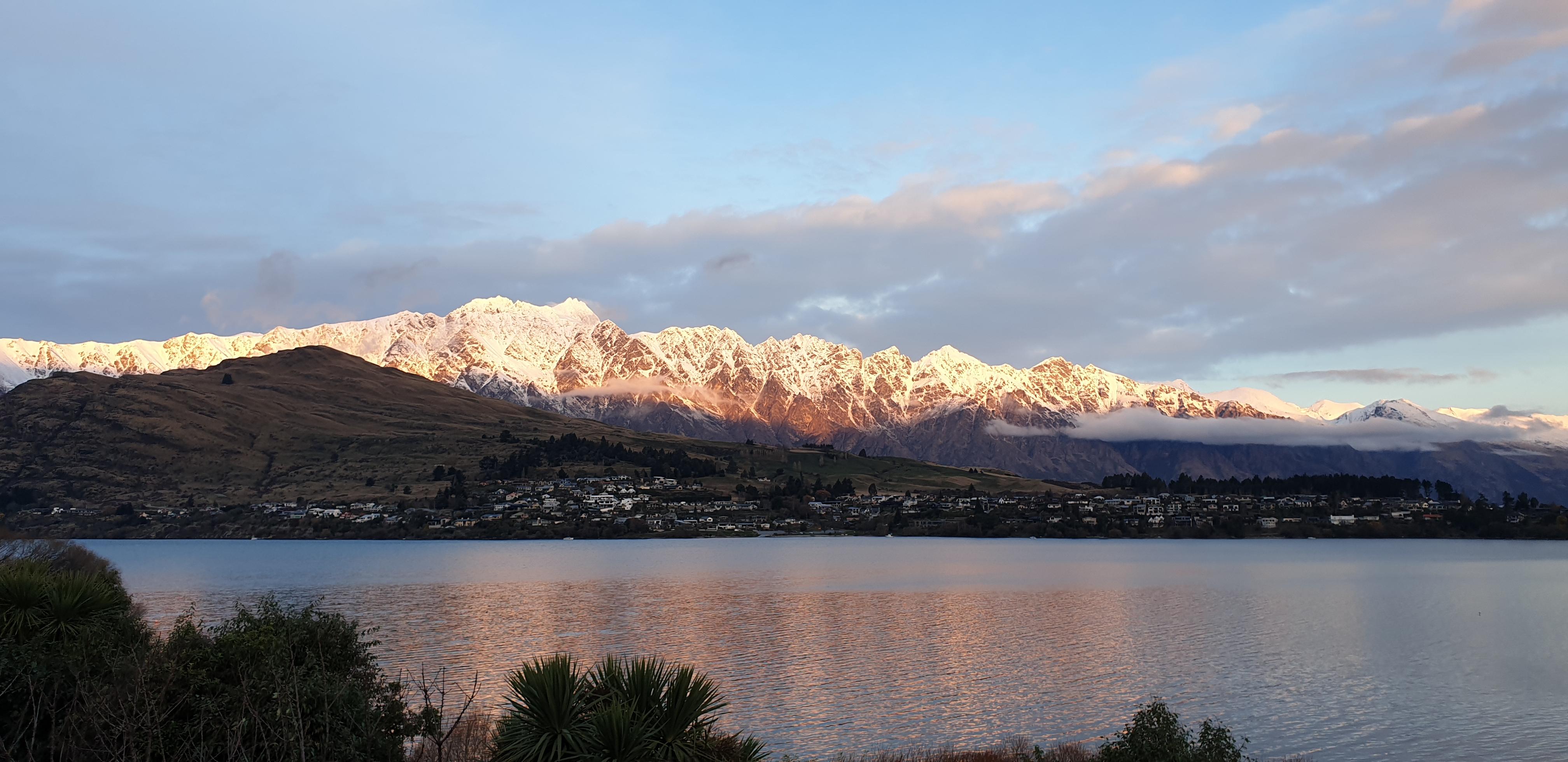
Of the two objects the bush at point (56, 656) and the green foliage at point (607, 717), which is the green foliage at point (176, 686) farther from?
the green foliage at point (607, 717)

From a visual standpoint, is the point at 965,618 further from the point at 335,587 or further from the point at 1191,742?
the point at 335,587

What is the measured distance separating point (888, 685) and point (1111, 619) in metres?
43.7

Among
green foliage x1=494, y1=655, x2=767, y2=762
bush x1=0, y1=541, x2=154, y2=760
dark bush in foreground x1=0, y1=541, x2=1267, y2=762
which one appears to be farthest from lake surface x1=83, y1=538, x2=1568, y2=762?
green foliage x1=494, y1=655, x2=767, y2=762

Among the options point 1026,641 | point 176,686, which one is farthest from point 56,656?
point 1026,641

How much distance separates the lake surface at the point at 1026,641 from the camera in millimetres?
55250

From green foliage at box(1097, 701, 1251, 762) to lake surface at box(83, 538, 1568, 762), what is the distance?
1952 cm

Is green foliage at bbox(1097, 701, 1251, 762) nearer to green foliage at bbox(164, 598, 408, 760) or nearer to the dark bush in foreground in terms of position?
the dark bush in foreground

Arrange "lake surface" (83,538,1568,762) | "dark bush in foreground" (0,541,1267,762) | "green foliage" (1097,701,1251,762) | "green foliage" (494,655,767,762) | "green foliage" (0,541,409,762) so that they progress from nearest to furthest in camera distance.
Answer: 1. "green foliage" (494,655,767,762)
2. "dark bush in foreground" (0,541,1267,762)
3. "green foliage" (0,541,409,762)
4. "green foliage" (1097,701,1251,762)
5. "lake surface" (83,538,1568,762)

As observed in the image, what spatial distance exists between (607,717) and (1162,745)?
16044 millimetres

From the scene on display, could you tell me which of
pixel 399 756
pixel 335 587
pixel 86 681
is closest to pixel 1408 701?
pixel 399 756

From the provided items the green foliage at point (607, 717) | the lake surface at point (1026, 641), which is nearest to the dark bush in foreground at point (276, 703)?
the green foliage at point (607, 717)

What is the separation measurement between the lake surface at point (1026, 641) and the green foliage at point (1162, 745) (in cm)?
1952

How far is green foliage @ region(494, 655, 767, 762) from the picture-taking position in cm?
2148

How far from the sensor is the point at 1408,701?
62062 mm
